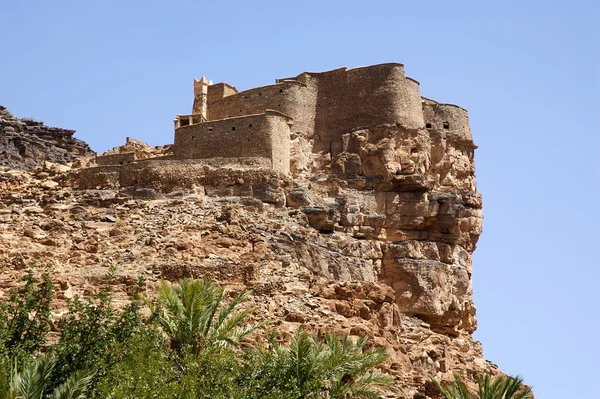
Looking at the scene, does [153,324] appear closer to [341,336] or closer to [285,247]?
[341,336]

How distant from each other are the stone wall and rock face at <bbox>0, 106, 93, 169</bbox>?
8711 millimetres

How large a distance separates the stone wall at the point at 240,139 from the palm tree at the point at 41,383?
1889 centimetres

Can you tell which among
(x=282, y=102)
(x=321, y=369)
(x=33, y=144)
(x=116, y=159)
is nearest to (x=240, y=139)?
(x=282, y=102)

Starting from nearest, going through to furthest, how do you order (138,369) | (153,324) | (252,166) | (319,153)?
(138,369) → (153,324) → (252,166) → (319,153)

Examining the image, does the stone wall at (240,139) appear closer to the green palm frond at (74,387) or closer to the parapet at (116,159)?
the parapet at (116,159)

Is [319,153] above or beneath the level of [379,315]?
above

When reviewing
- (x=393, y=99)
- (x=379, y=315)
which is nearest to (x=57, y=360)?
(x=379, y=315)

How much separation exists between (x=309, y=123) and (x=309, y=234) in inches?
299

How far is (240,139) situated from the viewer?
46.3 metres

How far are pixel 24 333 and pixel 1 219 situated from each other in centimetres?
1266

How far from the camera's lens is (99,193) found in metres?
45.9

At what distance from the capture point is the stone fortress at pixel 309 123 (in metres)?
46.4

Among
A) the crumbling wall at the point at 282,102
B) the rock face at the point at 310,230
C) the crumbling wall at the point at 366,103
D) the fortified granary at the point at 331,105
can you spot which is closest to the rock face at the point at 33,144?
the rock face at the point at 310,230

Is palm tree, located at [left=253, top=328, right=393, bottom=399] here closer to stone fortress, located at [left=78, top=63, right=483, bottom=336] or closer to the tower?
stone fortress, located at [left=78, top=63, right=483, bottom=336]
